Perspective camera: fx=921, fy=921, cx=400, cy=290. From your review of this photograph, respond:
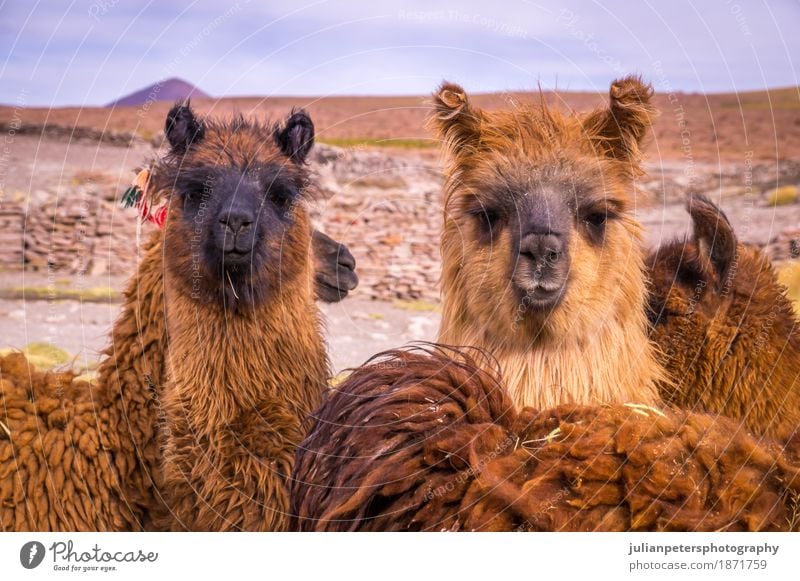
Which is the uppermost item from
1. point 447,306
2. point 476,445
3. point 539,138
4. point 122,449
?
point 539,138

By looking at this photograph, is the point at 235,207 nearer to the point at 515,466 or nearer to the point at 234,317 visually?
the point at 234,317

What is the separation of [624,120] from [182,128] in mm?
1895

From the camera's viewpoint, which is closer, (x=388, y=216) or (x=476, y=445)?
(x=476, y=445)

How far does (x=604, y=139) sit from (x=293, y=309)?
154 cm

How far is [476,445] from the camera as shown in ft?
8.70

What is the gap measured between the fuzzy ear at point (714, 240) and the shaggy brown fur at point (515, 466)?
1.39 meters

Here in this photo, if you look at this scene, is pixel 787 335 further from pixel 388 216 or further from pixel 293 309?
pixel 388 216

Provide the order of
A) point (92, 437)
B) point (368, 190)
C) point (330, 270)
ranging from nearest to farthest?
1. point (92, 437)
2. point (330, 270)
3. point (368, 190)

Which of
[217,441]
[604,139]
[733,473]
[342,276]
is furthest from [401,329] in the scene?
[733,473]

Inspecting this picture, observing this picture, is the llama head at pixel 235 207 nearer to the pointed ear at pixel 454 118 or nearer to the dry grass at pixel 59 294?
the pointed ear at pixel 454 118

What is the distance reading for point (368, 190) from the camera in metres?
7.78

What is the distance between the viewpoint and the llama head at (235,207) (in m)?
3.87

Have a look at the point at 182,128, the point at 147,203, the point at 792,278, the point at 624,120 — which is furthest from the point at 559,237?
the point at 792,278

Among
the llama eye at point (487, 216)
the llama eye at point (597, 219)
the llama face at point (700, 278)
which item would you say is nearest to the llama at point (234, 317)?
the llama eye at point (487, 216)
